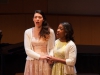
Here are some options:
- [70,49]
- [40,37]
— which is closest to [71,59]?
→ [70,49]

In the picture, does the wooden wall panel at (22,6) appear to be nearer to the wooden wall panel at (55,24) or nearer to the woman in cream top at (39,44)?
the wooden wall panel at (55,24)

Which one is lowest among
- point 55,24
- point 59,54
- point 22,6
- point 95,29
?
point 95,29

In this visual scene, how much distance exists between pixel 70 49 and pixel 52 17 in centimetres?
453

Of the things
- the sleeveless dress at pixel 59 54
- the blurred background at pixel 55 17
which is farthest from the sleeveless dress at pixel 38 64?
the blurred background at pixel 55 17

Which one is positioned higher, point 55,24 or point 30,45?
point 30,45

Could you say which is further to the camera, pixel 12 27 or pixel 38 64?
pixel 12 27

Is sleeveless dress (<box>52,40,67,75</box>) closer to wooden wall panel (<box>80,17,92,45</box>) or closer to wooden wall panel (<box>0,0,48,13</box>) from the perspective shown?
wooden wall panel (<box>80,17,92,45</box>)

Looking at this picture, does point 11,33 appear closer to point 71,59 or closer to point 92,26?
point 92,26

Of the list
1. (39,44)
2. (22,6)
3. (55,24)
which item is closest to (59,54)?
(39,44)

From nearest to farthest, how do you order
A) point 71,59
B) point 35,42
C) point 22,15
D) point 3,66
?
point 71,59 < point 35,42 < point 3,66 < point 22,15

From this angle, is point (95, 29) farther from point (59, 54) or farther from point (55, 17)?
point (59, 54)

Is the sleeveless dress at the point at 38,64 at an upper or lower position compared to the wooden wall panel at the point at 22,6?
lower

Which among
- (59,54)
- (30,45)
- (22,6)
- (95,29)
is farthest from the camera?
(22,6)

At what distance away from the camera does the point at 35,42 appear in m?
3.22
